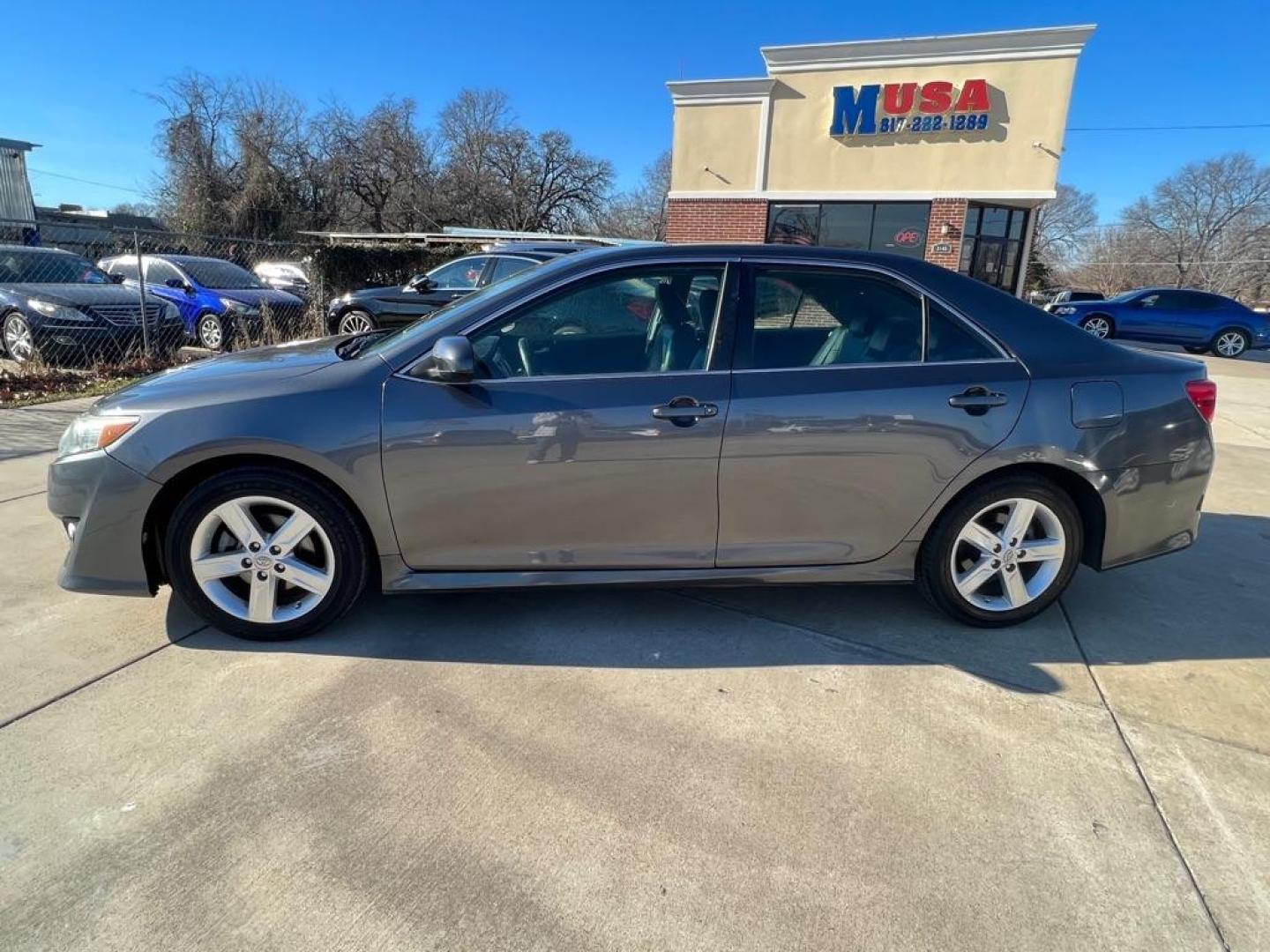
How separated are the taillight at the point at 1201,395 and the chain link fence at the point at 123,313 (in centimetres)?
920

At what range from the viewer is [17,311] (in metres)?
8.73

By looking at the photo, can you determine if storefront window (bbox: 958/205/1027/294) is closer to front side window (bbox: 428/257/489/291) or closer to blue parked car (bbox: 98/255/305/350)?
front side window (bbox: 428/257/489/291)

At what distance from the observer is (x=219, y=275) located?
12.3 meters

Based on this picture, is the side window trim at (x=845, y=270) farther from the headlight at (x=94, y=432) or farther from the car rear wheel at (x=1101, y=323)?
the car rear wheel at (x=1101, y=323)

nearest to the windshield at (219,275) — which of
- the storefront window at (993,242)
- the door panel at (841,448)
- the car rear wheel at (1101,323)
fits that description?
the door panel at (841,448)

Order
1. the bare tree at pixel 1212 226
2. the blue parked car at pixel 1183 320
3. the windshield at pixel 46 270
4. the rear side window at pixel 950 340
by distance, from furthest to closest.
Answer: the bare tree at pixel 1212 226, the blue parked car at pixel 1183 320, the windshield at pixel 46 270, the rear side window at pixel 950 340

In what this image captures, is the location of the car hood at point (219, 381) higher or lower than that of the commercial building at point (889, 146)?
lower

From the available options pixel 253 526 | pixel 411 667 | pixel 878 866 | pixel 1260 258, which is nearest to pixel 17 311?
pixel 253 526

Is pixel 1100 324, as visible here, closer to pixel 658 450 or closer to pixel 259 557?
pixel 658 450

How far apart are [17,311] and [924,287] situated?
1030 centimetres

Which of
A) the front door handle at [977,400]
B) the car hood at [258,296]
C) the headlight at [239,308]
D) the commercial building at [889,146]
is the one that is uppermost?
the commercial building at [889,146]

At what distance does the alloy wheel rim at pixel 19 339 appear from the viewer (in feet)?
28.6

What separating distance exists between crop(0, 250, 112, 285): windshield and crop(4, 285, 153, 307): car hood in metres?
0.73

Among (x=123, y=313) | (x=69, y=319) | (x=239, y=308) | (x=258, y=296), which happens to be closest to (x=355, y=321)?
(x=239, y=308)
